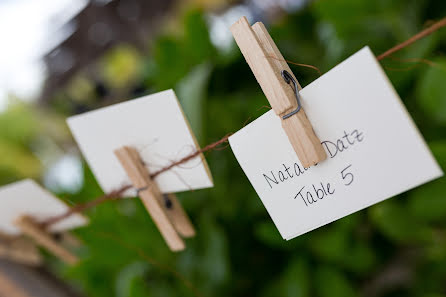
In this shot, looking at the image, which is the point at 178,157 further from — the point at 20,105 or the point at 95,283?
the point at 20,105

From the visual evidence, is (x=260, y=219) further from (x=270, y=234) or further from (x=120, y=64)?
(x=120, y=64)

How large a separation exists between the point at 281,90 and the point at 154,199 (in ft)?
0.48

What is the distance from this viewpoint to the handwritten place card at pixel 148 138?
10.9 inches

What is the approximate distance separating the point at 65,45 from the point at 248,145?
2.14m

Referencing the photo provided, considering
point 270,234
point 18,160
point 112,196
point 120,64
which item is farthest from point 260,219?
point 120,64

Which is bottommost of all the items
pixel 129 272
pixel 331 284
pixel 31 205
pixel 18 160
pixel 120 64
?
pixel 331 284

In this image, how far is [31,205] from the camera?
15.4 inches

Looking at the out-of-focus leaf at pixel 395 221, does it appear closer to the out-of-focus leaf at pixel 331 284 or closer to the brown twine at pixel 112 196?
the out-of-focus leaf at pixel 331 284

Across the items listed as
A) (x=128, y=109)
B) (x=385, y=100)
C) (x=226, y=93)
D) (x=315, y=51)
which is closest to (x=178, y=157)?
(x=128, y=109)

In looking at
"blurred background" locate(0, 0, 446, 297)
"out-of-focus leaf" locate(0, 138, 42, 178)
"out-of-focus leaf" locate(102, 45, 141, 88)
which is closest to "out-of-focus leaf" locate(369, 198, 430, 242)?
"blurred background" locate(0, 0, 446, 297)

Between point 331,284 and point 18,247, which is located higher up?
point 18,247

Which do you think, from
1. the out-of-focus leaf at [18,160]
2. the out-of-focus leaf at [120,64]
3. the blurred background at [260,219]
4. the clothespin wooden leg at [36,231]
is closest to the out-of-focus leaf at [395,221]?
the blurred background at [260,219]

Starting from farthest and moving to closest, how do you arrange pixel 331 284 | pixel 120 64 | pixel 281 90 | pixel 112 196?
pixel 120 64, pixel 331 284, pixel 112 196, pixel 281 90

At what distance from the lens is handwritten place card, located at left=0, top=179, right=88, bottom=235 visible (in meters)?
0.37
